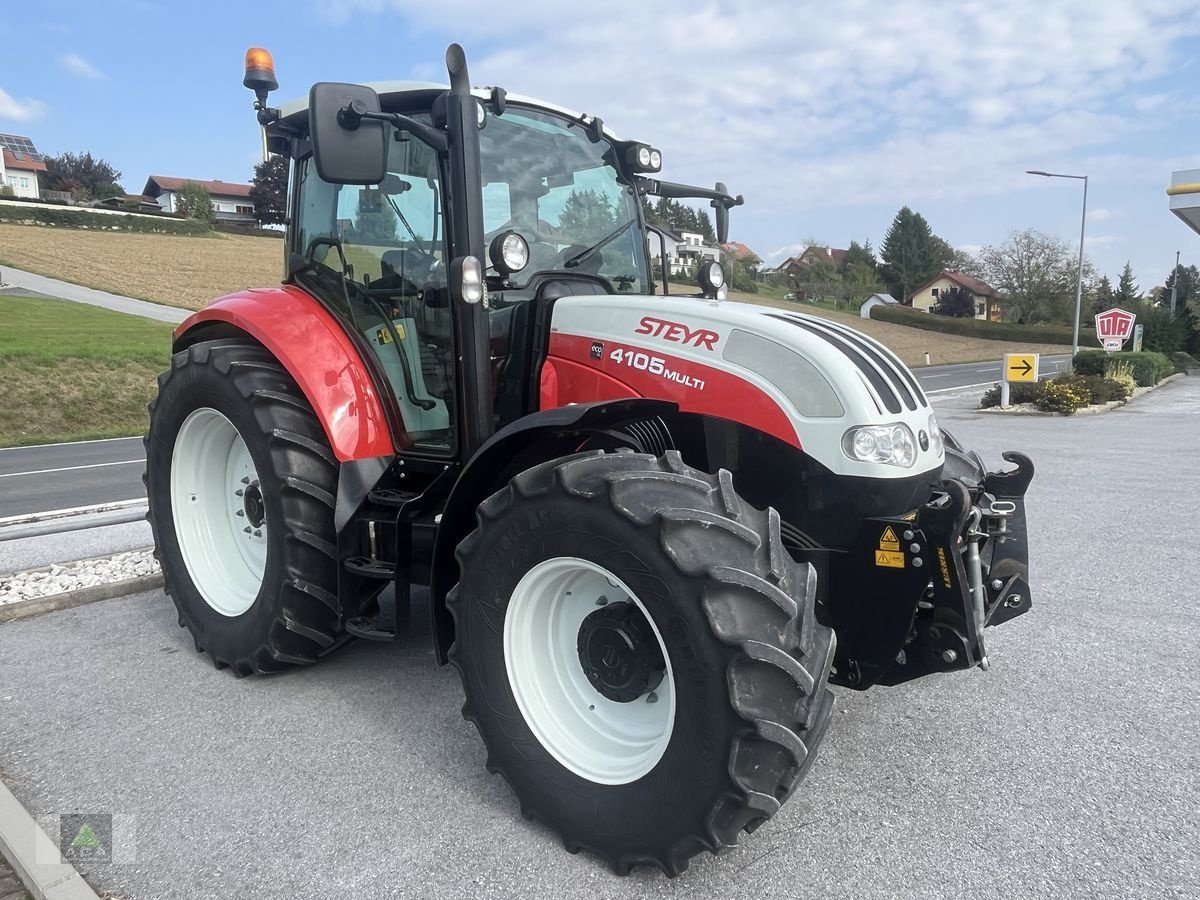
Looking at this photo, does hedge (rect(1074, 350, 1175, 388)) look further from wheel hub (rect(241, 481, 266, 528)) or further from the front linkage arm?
wheel hub (rect(241, 481, 266, 528))

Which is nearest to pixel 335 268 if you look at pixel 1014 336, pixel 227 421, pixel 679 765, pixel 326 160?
pixel 227 421

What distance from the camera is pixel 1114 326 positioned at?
1925 centimetres

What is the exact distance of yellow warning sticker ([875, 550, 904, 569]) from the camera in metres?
2.63

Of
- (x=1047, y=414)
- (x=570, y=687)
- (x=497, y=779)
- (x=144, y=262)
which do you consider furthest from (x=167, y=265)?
(x=570, y=687)

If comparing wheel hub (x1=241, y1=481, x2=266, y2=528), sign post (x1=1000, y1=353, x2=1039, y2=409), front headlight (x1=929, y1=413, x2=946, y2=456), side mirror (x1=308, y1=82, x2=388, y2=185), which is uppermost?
side mirror (x1=308, y1=82, x2=388, y2=185)

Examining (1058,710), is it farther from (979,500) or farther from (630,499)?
(630,499)

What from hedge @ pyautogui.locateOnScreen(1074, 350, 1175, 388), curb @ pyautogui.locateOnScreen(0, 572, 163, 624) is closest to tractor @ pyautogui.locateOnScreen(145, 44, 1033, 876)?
curb @ pyautogui.locateOnScreen(0, 572, 163, 624)

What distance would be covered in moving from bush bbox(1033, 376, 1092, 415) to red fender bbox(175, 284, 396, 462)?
52.8 feet

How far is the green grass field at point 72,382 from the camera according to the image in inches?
609

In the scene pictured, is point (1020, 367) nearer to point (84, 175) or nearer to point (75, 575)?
point (75, 575)

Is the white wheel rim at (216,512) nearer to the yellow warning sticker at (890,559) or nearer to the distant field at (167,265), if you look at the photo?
the yellow warning sticker at (890,559)

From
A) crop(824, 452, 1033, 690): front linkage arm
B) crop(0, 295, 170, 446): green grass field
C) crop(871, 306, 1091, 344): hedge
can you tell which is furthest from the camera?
crop(871, 306, 1091, 344): hedge

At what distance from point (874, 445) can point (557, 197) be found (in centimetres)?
175

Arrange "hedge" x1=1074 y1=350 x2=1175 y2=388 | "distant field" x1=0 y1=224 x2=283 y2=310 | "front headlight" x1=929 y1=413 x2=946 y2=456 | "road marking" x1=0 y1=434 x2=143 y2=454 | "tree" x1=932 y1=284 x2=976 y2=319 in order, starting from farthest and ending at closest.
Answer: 1. "tree" x1=932 y1=284 x2=976 y2=319
2. "distant field" x1=0 y1=224 x2=283 y2=310
3. "hedge" x1=1074 y1=350 x2=1175 y2=388
4. "road marking" x1=0 y1=434 x2=143 y2=454
5. "front headlight" x1=929 y1=413 x2=946 y2=456
